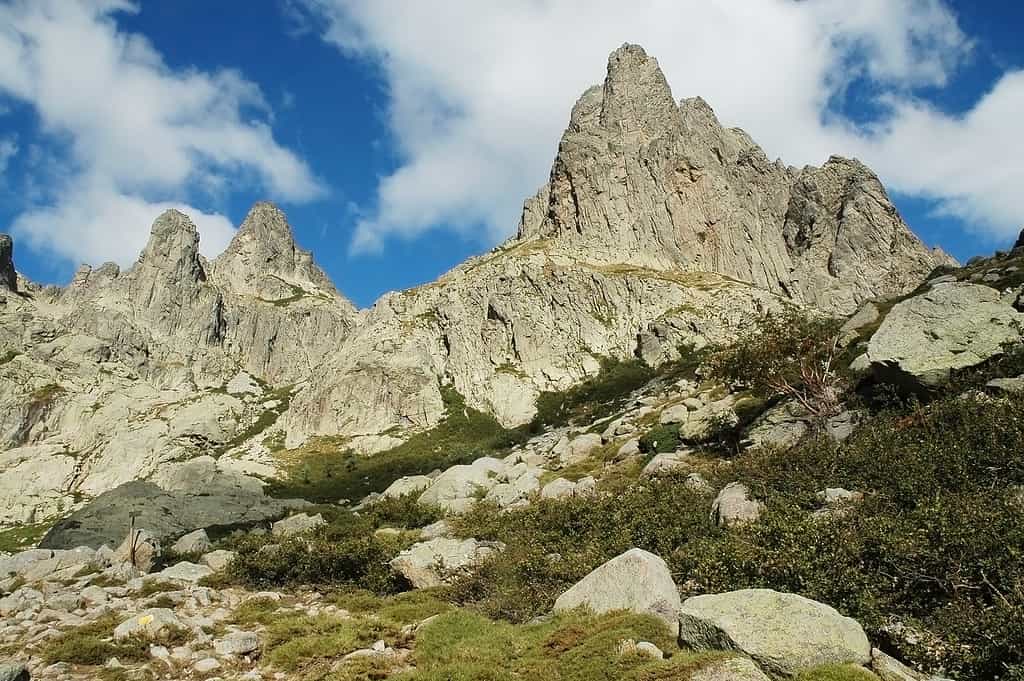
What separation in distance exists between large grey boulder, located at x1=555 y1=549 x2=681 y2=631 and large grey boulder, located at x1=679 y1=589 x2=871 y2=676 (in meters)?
1.11

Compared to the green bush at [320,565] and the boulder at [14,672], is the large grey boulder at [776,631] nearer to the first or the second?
the green bush at [320,565]

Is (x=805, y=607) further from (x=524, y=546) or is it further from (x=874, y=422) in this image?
(x=874, y=422)

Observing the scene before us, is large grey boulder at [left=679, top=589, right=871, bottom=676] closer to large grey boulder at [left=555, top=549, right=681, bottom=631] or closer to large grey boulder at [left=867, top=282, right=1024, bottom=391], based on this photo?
large grey boulder at [left=555, top=549, right=681, bottom=631]

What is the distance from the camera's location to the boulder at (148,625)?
14109 mm

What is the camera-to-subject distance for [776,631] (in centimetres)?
929

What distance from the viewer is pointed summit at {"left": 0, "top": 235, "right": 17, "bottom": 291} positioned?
549 feet

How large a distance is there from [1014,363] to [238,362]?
204 m

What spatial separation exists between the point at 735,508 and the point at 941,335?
1538 centimetres

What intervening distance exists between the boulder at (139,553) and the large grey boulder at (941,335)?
3272cm

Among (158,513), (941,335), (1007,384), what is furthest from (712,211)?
(1007,384)

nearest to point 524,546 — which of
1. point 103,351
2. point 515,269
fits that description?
point 515,269

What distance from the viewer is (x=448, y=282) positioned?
13900 centimetres

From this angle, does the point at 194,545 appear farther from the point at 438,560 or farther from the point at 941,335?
the point at 941,335

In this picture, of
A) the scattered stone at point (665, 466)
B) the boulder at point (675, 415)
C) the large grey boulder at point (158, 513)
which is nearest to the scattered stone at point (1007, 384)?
the scattered stone at point (665, 466)
